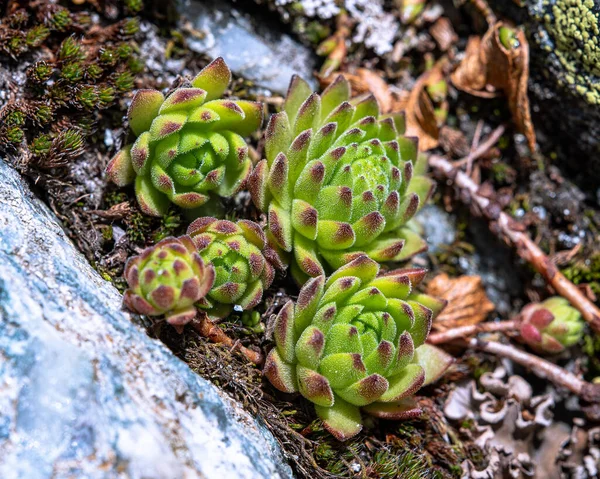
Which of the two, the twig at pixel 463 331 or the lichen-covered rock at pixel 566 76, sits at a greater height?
the lichen-covered rock at pixel 566 76

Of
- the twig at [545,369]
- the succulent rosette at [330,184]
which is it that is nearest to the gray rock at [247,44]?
the succulent rosette at [330,184]

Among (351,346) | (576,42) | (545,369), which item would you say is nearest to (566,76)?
(576,42)

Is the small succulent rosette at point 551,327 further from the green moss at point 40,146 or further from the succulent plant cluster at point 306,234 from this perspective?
the green moss at point 40,146

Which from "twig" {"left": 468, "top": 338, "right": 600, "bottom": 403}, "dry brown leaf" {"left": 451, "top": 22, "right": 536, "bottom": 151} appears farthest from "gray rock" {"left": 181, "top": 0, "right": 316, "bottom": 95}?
"twig" {"left": 468, "top": 338, "right": 600, "bottom": 403}

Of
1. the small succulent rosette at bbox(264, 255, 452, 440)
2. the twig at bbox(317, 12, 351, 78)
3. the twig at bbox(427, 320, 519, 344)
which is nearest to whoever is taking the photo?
the small succulent rosette at bbox(264, 255, 452, 440)

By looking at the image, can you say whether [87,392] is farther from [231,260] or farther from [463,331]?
[463,331]

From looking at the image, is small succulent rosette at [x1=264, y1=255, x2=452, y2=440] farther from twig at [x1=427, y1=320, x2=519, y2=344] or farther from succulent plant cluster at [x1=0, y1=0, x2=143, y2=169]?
succulent plant cluster at [x1=0, y1=0, x2=143, y2=169]
